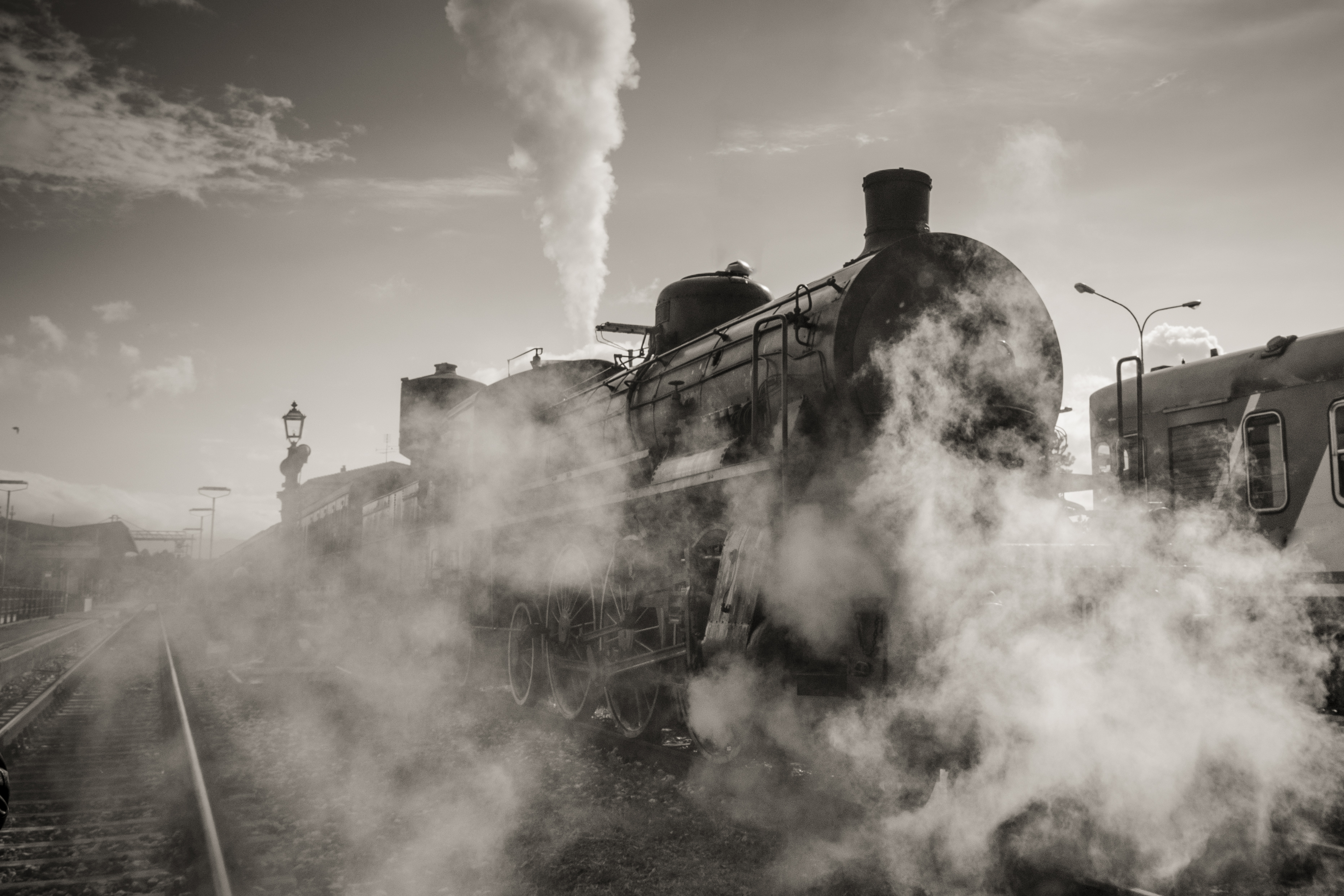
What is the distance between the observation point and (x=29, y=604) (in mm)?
30203

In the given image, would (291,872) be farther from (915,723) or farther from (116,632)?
(116,632)

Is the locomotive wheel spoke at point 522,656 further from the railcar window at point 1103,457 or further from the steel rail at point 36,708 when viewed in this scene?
the railcar window at point 1103,457

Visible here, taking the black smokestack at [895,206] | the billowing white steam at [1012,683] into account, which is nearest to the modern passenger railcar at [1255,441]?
the billowing white steam at [1012,683]

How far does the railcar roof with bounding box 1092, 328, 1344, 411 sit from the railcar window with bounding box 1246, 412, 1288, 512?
277 millimetres

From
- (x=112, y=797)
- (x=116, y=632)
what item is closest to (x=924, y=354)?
(x=112, y=797)

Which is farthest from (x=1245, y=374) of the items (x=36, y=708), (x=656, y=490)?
(x=36, y=708)

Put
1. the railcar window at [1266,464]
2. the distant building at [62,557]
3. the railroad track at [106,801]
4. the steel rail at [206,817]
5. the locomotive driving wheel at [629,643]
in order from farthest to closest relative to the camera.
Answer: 1. the distant building at [62,557]
2. the railcar window at [1266,464]
3. the locomotive driving wheel at [629,643]
4. the railroad track at [106,801]
5. the steel rail at [206,817]

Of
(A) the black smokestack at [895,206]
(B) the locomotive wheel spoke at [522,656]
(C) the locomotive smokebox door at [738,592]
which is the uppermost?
(A) the black smokestack at [895,206]

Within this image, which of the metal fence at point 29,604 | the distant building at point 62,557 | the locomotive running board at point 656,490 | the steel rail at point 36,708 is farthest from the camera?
the distant building at point 62,557

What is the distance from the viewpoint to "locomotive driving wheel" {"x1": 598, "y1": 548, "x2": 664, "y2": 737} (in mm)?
6504

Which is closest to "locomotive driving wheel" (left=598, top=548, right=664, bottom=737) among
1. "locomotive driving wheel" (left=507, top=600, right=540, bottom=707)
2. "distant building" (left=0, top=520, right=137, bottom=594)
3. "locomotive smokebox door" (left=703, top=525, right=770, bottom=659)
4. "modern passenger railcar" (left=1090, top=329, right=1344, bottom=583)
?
"locomotive smokebox door" (left=703, top=525, right=770, bottom=659)

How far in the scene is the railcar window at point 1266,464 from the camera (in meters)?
6.98

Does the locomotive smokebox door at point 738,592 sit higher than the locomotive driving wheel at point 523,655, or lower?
higher

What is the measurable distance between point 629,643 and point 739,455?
1.89 metres
